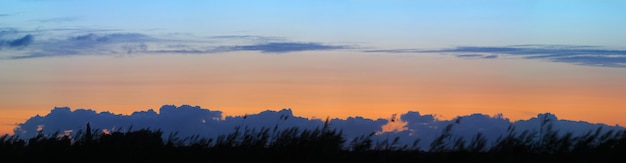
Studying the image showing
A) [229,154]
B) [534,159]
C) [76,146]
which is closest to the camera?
[534,159]

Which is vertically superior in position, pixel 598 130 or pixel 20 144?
pixel 598 130

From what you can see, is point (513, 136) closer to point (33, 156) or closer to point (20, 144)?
point (33, 156)

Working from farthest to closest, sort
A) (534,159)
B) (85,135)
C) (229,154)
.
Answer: (85,135), (229,154), (534,159)

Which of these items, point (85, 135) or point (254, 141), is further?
point (85, 135)

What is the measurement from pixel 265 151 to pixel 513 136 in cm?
427

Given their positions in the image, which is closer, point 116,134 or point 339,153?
point 339,153

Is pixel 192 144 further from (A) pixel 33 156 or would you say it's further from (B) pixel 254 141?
(A) pixel 33 156

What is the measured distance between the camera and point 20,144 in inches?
891

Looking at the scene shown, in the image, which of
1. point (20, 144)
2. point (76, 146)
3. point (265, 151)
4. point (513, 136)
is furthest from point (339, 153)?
point (20, 144)

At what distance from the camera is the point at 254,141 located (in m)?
19.7

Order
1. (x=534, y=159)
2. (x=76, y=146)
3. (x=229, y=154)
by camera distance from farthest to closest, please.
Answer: (x=76, y=146) → (x=229, y=154) → (x=534, y=159)

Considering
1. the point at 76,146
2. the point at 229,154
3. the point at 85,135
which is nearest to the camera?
the point at 229,154

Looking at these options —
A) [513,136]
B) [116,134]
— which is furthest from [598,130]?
[116,134]

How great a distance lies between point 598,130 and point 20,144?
11.7 m
